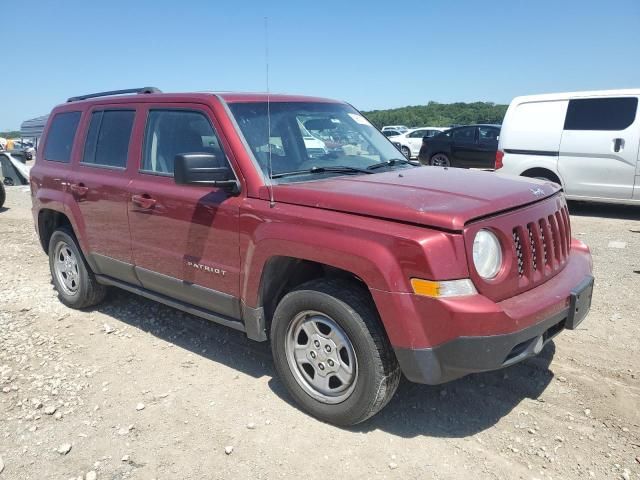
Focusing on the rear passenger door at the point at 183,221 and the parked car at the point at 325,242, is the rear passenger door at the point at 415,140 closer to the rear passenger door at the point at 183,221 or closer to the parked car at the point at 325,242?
the parked car at the point at 325,242

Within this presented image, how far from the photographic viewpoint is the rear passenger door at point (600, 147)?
8539 mm

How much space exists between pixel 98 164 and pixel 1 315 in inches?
73.0

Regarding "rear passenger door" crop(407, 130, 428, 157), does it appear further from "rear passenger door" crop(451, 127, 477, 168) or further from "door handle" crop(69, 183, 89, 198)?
"door handle" crop(69, 183, 89, 198)

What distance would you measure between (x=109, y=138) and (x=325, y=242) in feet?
8.41

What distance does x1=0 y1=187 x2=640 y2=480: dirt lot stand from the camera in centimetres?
282

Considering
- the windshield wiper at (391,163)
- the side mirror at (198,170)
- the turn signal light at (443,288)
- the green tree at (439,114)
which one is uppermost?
the side mirror at (198,170)

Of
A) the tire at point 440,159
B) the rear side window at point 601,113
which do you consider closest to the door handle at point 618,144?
the rear side window at point 601,113

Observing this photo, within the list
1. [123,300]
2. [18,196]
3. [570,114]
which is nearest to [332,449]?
[123,300]

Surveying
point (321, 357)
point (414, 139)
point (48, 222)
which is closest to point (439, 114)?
point (414, 139)

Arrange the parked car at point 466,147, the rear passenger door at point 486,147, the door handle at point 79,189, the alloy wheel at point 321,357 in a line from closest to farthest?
the alloy wheel at point 321,357
the door handle at point 79,189
the rear passenger door at point 486,147
the parked car at point 466,147

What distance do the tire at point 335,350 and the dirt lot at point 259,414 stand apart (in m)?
0.19

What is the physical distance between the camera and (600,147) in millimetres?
8734

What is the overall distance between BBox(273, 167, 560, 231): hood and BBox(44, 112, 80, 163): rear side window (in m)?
2.73

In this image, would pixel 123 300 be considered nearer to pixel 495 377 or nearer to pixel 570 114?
pixel 495 377
